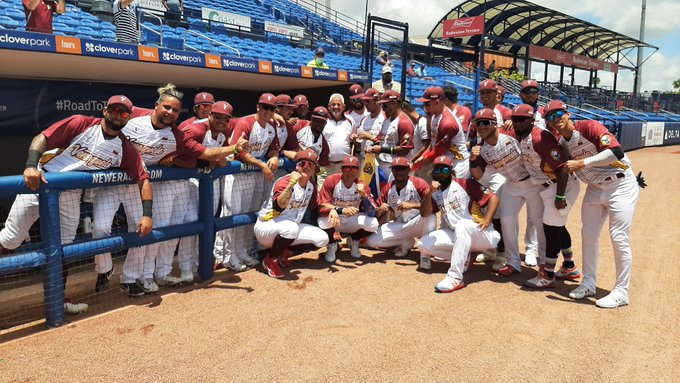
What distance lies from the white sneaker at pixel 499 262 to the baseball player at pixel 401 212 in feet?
2.46

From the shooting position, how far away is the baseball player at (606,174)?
146 inches

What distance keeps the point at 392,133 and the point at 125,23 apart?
165 inches

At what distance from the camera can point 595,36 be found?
30172 mm

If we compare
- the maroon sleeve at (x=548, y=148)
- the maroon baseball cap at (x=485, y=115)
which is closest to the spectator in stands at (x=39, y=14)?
the maroon baseball cap at (x=485, y=115)

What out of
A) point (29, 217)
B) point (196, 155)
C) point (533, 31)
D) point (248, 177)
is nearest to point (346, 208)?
point (248, 177)

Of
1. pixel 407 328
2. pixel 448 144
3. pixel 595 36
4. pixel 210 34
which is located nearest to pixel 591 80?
pixel 595 36

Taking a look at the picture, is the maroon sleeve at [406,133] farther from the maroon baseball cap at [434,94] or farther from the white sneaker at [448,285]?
the white sneaker at [448,285]

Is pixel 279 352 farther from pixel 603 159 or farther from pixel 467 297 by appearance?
pixel 603 159

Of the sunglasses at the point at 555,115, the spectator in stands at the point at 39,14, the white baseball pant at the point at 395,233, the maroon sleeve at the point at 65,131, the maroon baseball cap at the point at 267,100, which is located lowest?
the white baseball pant at the point at 395,233

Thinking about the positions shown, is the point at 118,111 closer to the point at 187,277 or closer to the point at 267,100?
the point at 267,100

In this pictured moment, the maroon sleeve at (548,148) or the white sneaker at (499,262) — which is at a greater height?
the maroon sleeve at (548,148)

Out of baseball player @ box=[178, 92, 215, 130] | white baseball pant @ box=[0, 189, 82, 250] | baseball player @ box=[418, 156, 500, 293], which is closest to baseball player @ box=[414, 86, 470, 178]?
baseball player @ box=[418, 156, 500, 293]

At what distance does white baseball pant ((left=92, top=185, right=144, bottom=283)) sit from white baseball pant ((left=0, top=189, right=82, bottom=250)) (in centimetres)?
15

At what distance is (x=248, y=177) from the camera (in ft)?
15.9
